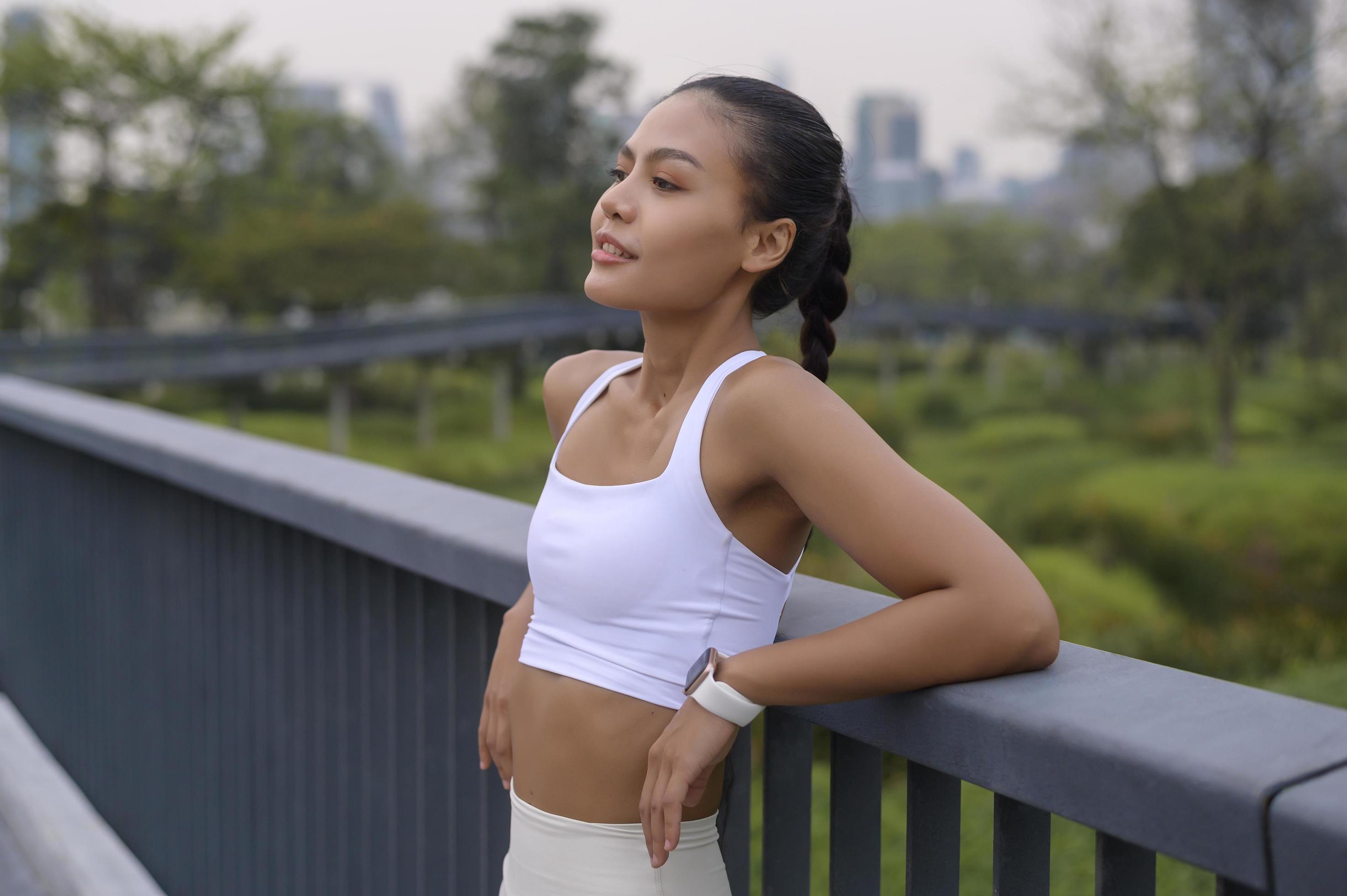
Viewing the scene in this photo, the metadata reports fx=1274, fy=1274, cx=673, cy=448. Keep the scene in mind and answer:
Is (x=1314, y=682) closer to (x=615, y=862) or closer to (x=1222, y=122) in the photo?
(x=615, y=862)

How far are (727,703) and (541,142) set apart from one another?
35.9 metres

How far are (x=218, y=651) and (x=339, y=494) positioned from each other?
0.91 metres

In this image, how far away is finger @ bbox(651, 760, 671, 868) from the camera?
1302mm

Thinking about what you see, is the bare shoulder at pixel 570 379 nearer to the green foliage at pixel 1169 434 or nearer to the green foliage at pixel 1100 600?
the green foliage at pixel 1100 600

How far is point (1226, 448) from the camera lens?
2505cm

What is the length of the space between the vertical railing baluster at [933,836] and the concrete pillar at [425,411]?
28.0 meters

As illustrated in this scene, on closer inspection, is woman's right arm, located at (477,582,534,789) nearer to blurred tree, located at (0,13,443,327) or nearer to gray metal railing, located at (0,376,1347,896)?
gray metal railing, located at (0,376,1347,896)

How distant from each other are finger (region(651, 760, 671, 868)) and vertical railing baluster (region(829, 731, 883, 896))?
18cm

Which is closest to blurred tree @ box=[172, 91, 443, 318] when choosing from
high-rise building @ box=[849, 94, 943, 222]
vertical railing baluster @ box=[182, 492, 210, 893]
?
high-rise building @ box=[849, 94, 943, 222]

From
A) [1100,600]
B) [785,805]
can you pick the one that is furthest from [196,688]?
[1100,600]

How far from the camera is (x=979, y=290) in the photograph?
173 ft

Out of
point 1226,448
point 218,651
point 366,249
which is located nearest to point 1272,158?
point 1226,448

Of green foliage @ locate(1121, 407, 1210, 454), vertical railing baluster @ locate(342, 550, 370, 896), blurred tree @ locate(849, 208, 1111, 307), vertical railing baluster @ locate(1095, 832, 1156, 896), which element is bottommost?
green foliage @ locate(1121, 407, 1210, 454)

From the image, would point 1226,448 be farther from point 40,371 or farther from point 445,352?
point 40,371
